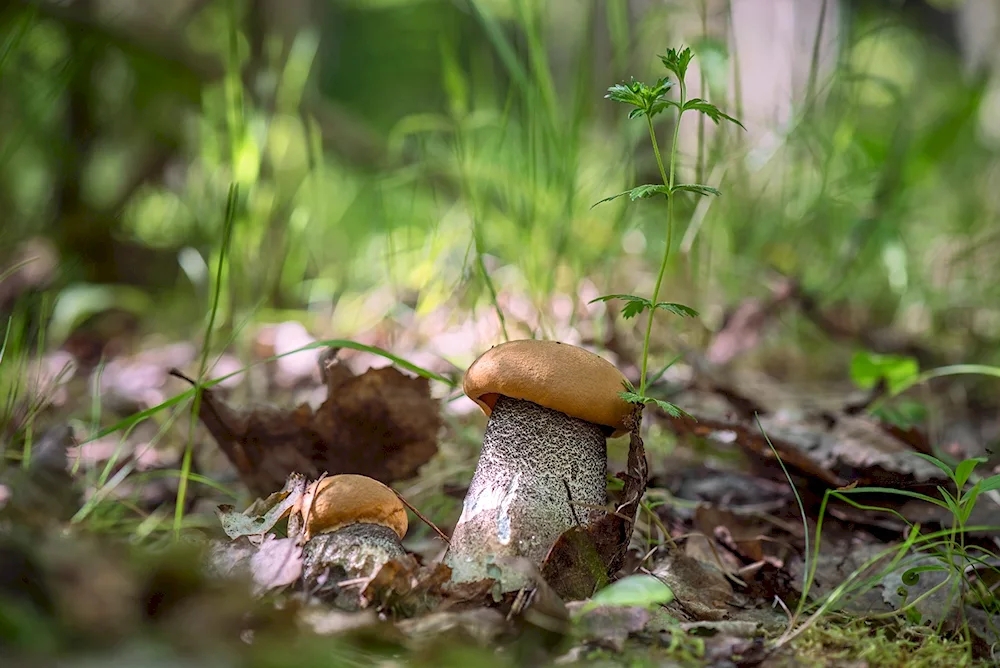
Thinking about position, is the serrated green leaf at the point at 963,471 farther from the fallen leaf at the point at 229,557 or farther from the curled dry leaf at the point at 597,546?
the fallen leaf at the point at 229,557

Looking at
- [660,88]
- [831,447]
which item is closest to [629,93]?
[660,88]

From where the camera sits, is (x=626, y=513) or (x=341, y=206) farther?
(x=341, y=206)

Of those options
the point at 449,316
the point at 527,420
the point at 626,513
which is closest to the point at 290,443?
the point at 527,420

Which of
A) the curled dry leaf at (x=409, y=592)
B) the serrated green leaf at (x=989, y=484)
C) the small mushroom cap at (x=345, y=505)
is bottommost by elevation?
the curled dry leaf at (x=409, y=592)

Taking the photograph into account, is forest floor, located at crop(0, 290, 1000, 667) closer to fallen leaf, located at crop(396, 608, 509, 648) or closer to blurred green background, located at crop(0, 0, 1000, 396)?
fallen leaf, located at crop(396, 608, 509, 648)

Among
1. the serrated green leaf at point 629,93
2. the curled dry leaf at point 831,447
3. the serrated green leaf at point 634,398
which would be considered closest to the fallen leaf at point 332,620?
the serrated green leaf at point 634,398

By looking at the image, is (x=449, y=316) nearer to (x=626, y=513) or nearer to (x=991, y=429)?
(x=626, y=513)

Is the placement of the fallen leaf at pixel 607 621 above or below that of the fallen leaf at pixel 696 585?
above
